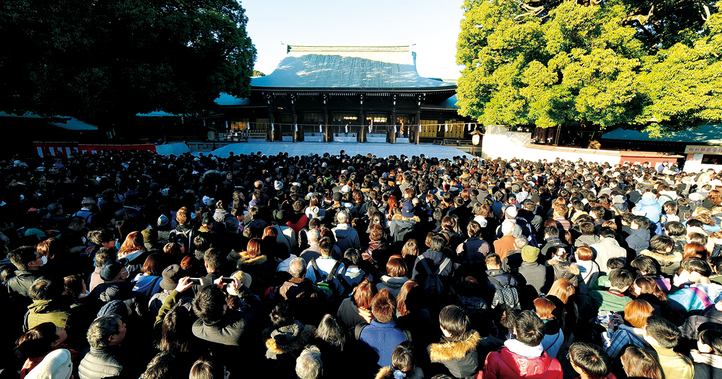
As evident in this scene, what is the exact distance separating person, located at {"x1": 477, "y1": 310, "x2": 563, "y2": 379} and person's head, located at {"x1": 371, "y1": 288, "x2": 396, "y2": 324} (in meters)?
0.83

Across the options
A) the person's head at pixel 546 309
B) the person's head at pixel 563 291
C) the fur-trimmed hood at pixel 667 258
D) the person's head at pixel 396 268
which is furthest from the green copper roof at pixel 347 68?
the person's head at pixel 546 309

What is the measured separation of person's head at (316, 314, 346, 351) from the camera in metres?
2.27

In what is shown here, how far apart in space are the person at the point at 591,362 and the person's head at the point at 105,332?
3.30m

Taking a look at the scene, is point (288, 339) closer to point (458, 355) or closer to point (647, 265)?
point (458, 355)

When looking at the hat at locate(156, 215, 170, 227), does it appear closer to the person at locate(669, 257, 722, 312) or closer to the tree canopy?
the person at locate(669, 257, 722, 312)

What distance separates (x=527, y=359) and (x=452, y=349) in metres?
0.52

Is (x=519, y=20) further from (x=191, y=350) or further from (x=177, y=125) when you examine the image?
(x=177, y=125)

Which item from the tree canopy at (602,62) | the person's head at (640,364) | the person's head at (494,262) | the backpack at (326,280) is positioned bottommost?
the backpack at (326,280)

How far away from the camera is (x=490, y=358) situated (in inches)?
87.4

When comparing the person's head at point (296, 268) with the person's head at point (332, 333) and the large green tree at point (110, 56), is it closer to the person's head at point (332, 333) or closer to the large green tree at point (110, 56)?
the person's head at point (332, 333)

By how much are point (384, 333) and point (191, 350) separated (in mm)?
1522

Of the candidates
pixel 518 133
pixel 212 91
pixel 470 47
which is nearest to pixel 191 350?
pixel 212 91

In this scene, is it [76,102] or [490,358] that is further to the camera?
[76,102]

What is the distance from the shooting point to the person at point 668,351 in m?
2.10
